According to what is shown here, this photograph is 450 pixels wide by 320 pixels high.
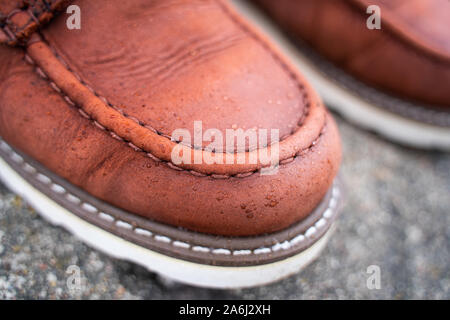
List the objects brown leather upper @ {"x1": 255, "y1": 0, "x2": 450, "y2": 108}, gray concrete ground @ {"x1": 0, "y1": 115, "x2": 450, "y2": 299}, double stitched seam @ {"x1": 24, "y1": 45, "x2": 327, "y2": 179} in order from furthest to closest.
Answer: brown leather upper @ {"x1": 255, "y1": 0, "x2": 450, "y2": 108} → gray concrete ground @ {"x1": 0, "y1": 115, "x2": 450, "y2": 299} → double stitched seam @ {"x1": 24, "y1": 45, "x2": 327, "y2": 179}

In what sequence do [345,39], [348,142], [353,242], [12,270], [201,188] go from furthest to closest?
[348,142] < [345,39] < [353,242] < [12,270] < [201,188]

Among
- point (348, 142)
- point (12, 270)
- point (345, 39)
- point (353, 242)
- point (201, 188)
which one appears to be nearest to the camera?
point (201, 188)

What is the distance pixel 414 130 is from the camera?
130 centimetres

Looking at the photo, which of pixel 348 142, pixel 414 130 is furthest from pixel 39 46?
pixel 414 130

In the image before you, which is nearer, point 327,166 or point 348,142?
point 327,166

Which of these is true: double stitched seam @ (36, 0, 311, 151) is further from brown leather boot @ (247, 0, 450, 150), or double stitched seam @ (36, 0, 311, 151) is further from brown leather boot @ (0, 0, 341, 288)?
brown leather boot @ (247, 0, 450, 150)

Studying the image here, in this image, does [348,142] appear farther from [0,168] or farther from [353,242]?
[0,168]

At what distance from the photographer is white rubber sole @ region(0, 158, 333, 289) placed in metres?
0.78

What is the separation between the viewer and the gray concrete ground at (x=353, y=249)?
0.86 metres

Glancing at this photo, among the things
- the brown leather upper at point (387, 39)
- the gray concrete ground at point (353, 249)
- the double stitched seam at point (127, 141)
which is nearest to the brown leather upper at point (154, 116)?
the double stitched seam at point (127, 141)

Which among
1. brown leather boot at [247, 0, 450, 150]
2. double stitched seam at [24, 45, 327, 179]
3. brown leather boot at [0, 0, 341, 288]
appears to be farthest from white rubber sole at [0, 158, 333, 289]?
brown leather boot at [247, 0, 450, 150]

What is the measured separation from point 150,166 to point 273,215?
220 millimetres

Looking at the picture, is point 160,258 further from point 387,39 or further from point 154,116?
point 387,39

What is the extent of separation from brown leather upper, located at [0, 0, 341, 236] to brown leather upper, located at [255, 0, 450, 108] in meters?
0.46
